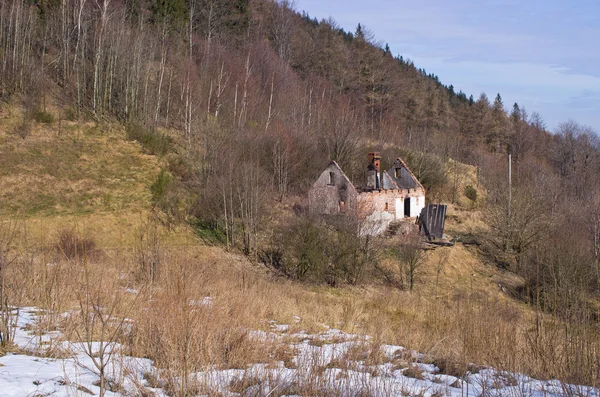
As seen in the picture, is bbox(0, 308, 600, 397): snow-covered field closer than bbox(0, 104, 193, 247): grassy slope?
Yes

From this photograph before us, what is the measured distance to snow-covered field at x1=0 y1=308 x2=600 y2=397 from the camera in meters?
4.21

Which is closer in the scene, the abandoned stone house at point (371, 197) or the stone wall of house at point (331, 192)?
the abandoned stone house at point (371, 197)

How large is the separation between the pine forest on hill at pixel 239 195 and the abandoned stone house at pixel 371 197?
1824 mm

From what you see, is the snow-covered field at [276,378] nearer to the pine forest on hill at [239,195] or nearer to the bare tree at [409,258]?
the pine forest on hill at [239,195]

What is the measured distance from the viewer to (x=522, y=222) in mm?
27016

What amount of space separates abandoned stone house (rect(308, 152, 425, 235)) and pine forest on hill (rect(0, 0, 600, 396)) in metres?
1.82

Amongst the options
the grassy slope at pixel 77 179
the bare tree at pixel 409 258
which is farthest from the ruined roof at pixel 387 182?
the grassy slope at pixel 77 179

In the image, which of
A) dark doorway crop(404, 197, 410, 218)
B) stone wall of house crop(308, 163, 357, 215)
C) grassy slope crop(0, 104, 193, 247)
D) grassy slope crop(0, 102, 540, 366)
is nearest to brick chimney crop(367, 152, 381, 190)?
stone wall of house crop(308, 163, 357, 215)

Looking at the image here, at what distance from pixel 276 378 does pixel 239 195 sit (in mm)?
19278

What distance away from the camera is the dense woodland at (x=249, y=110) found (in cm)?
2525

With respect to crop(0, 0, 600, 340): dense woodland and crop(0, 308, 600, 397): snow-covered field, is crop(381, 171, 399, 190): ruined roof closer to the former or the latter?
crop(0, 0, 600, 340): dense woodland

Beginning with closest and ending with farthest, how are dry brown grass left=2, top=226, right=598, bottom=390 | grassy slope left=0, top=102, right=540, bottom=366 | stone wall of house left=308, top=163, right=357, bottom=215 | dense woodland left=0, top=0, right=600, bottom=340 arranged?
1. dry brown grass left=2, top=226, right=598, bottom=390
2. grassy slope left=0, top=102, right=540, bottom=366
3. dense woodland left=0, top=0, right=600, bottom=340
4. stone wall of house left=308, top=163, right=357, bottom=215

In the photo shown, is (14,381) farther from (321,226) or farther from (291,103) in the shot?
(291,103)

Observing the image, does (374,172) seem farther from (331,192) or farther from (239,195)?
(239,195)
